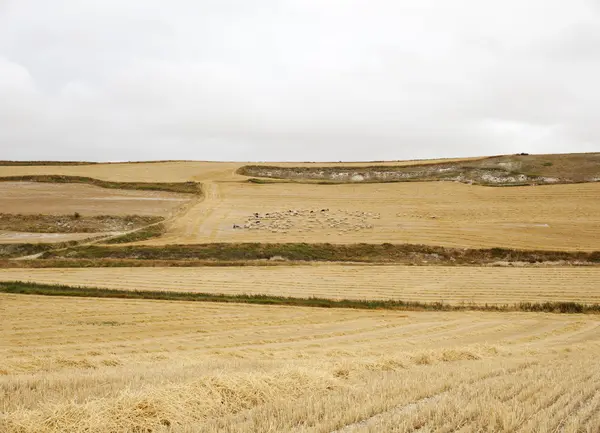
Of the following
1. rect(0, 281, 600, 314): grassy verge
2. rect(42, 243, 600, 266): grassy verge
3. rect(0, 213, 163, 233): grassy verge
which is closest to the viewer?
rect(0, 281, 600, 314): grassy verge

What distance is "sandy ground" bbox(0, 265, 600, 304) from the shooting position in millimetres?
21344

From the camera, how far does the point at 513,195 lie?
46.5m

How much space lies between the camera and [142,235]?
3384 centimetres

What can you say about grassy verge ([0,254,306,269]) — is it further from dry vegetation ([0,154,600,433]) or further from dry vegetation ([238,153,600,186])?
dry vegetation ([238,153,600,186])

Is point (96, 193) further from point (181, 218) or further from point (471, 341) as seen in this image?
point (471, 341)

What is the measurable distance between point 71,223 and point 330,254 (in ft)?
61.9

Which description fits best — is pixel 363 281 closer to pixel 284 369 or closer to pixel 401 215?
pixel 284 369

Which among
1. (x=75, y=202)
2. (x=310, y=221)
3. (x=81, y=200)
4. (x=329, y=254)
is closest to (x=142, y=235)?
(x=310, y=221)

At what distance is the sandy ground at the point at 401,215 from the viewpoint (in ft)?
108

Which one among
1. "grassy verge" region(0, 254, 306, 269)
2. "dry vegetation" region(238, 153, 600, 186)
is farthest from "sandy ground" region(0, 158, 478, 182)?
"grassy verge" region(0, 254, 306, 269)

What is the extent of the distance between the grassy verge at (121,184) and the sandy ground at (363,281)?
27174mm

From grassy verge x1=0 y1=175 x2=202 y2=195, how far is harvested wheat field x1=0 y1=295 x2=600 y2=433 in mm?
33632

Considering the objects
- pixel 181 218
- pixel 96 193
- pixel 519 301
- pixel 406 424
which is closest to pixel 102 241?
pixel 181 218

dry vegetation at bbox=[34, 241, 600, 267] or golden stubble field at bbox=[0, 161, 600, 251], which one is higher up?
golden stubble field at bbox=[0, 161, 600, 251]
